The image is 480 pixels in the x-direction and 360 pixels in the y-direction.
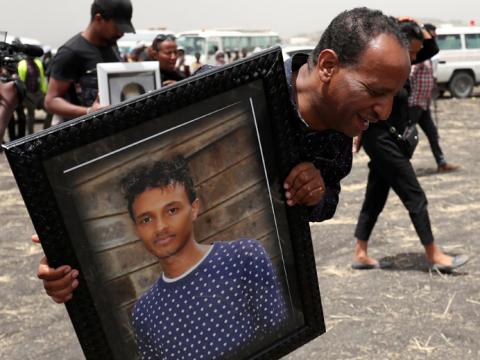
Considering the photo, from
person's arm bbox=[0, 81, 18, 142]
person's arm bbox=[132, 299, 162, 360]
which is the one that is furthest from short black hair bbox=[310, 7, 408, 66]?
person's arm bbox=[0, 81, 18, 142]

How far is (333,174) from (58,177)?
A: 32.7 inches

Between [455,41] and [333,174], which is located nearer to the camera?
[333,174]

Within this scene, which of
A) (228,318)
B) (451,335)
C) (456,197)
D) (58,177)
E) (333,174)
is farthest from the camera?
(456,197)

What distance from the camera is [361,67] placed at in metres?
1.43

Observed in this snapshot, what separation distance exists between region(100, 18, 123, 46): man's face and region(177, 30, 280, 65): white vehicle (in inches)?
719

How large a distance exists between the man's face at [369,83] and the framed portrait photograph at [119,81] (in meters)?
1.54

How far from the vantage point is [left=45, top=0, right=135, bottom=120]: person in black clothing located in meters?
3.51

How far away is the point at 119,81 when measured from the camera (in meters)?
2.92

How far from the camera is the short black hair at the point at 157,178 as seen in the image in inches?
49.5

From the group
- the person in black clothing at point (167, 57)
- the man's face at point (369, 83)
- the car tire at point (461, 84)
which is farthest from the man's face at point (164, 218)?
the car tire at point (461, 84)

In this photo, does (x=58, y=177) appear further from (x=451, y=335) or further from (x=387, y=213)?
(x=387, y=213)

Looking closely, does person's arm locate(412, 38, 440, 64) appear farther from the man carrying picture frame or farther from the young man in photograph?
the young man in photograph

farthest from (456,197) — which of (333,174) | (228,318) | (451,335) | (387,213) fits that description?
(228,318)

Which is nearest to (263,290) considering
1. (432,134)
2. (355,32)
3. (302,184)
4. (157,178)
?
(302,184)
